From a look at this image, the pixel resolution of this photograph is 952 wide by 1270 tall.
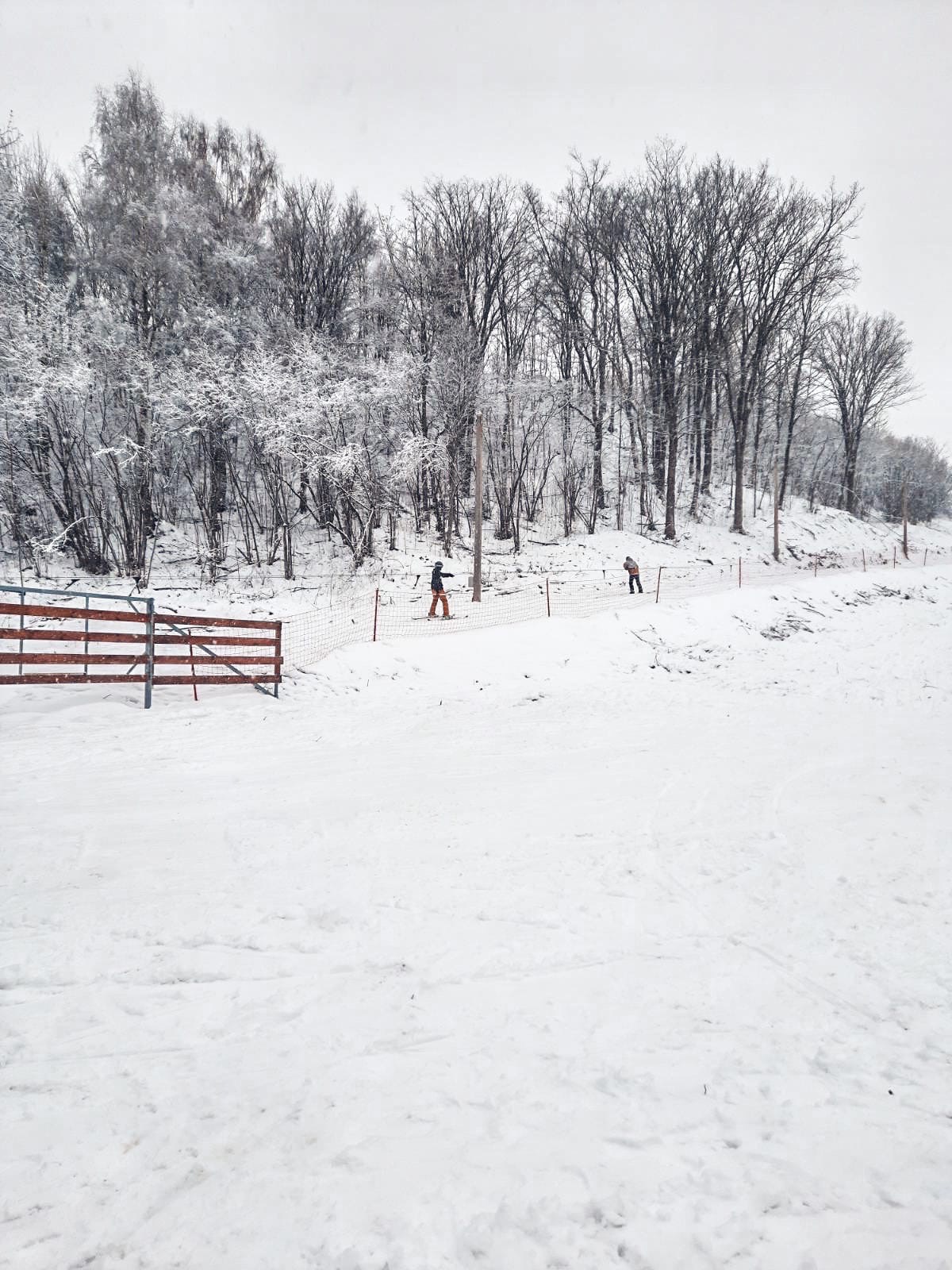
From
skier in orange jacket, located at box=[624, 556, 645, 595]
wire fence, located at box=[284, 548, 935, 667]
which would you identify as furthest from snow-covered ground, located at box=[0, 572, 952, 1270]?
skier in orange jacket, located at box=[624, 556, 645, 595]

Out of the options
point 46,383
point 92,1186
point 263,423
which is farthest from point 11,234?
point 92,1186

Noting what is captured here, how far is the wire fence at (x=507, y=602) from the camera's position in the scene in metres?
15.5

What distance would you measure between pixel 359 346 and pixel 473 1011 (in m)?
27.3

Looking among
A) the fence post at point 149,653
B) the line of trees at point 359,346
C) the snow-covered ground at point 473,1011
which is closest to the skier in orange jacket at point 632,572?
the line of trees at point 359,346

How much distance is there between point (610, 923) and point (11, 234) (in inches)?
1010

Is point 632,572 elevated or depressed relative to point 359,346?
depressed

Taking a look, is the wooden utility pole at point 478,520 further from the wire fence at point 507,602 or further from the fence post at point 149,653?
the fence post at point 149,653

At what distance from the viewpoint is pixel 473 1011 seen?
9.95 ft

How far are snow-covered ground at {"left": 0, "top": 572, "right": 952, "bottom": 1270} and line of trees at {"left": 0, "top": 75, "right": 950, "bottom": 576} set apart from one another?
17757 millimetres

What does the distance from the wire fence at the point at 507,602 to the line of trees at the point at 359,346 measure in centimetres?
389

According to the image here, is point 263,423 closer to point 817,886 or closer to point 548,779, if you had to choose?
point 548,779

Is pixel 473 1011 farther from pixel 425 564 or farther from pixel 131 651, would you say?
pixel 425 564

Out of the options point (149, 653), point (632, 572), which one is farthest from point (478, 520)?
point (149, 653)

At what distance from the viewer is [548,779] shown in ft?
22.2
